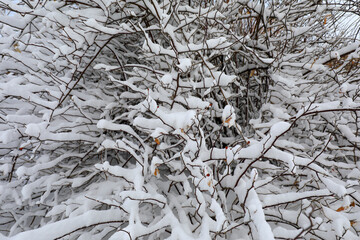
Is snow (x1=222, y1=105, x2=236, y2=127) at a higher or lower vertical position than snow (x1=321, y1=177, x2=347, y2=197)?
higher

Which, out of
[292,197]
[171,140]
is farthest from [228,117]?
[171,140]

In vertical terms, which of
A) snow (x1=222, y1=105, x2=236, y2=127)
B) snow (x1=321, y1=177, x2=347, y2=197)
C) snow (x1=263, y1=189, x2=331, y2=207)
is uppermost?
snow (x1=222, y1=105, x2=236, y2=127)

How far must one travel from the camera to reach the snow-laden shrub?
1.17m

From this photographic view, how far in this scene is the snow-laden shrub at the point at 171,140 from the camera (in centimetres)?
117

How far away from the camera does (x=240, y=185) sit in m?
1.33

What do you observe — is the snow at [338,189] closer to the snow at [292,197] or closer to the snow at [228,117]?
the snow at [292,197]

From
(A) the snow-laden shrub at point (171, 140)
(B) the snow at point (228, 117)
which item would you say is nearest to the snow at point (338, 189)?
(A) the snow-laden shrub at point (171, 140)

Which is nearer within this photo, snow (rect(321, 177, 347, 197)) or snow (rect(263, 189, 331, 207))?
snow (rect(321, 177, 347, 197))

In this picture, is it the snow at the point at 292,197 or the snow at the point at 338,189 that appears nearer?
the snow at the point at 338,189

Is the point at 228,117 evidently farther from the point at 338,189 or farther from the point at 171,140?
the point at 171,140

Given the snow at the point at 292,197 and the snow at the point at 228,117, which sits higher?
the snow at the point at 228,117

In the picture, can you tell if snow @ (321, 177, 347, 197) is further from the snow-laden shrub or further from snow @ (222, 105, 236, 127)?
snow @ (222, 105, 236, 127)

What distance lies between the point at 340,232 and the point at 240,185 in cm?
47

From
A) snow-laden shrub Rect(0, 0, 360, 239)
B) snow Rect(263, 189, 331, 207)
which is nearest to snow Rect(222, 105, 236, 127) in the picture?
snow-laden shrub Rect(0, 0, 360, 239)
